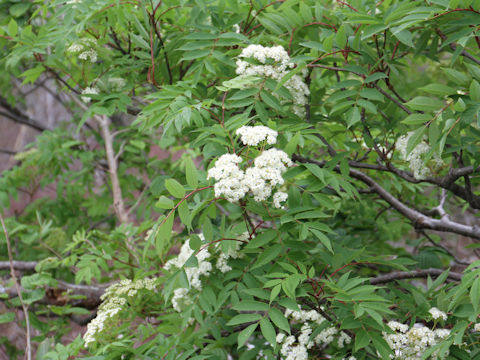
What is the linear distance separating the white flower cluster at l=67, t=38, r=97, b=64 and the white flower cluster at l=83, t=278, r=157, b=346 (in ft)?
3.52

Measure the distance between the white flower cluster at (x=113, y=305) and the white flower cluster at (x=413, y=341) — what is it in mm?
1084

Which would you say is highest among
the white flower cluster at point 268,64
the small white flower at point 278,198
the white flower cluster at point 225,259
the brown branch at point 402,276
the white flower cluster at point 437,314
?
the white flower cluster at point 268,64

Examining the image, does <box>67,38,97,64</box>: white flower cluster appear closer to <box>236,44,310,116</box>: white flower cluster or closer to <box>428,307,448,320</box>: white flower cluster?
<box>236,44,310,116</box>: white flower cluster

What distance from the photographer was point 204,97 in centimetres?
219

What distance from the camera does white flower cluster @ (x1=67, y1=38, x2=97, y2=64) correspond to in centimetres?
225

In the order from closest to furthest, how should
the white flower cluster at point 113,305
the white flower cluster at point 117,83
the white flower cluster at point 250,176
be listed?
the white flower cluster at point 250,176
the white flower cluster at point 113,305
the white flower cluster at point 117,83

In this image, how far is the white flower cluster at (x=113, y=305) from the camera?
1.96 metres

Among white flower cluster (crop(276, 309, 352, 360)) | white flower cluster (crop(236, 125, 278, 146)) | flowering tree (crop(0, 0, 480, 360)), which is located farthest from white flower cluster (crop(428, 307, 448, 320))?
white flower cluster (crop(236, 125, 278, 146))

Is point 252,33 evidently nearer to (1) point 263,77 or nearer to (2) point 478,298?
(1) point 263,77

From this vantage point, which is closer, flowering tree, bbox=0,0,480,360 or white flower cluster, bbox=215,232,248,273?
flowering tree, bbox=0,0,480,360

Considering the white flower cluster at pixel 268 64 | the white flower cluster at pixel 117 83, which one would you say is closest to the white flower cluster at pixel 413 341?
the white flower cluster at pixel 268 64

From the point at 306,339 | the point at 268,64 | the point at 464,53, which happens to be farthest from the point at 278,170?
the point at 464,53

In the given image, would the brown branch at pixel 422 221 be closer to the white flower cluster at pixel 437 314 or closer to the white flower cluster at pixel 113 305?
the white flower cluster at pixel 437 314

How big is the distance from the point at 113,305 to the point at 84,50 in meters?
1.21
